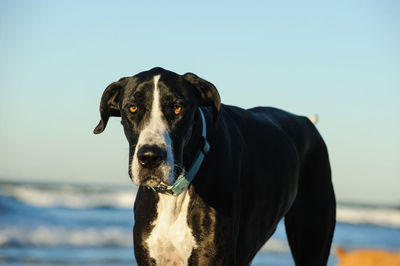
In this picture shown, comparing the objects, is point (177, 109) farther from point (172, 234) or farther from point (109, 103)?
point (172, 234)

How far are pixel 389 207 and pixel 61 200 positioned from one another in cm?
1511

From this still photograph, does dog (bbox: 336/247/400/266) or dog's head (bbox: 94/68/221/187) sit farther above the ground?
dog's head (bbox: 94/68/221/187)

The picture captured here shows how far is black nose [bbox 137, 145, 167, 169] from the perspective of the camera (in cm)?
338

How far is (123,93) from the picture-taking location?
12.6 ft

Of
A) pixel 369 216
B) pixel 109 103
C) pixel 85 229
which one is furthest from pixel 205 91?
pixel 369 216

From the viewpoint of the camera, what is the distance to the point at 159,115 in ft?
11.7

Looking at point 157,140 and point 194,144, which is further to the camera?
point 194,144

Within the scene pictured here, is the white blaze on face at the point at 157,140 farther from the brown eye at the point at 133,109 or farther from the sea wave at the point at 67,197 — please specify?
the sea wave at the point at 67,197

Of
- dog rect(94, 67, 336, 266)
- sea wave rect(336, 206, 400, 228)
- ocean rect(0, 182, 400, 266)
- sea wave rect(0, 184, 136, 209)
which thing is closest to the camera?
dog rect(94, 67, 336, 266)

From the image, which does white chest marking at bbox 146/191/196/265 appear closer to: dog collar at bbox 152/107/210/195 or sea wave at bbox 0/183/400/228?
dog collar at bbox 152/107/210/195

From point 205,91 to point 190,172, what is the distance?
1.72ft

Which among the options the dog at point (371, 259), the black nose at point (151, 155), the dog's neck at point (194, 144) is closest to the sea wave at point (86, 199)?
the dog at point (371, 259)

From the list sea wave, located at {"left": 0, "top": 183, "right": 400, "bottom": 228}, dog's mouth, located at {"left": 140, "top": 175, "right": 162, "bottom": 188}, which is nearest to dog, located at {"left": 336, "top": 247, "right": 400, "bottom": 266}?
dog's mouth, located at {"left": 140, "top": 175, "right": 162, "bottom": 188}

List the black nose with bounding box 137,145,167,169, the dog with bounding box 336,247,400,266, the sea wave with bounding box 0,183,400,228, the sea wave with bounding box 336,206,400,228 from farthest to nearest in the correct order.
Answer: the sea wave with bounding box 336,206,400,228 → the sea wave with bounding box 0,183,400,228 → the dog with bounding box 336,247,400,266 → the black nose with bounding box 137,145,167,169
